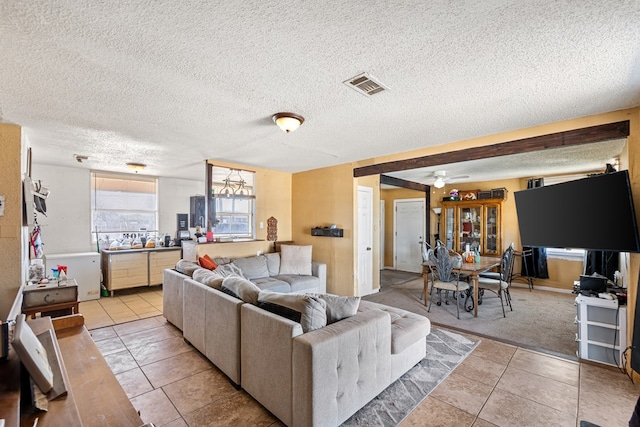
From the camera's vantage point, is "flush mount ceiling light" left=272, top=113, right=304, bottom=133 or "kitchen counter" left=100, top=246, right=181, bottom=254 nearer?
"flush mount ceiling light" left=272, top=113, right=304, bottom=133

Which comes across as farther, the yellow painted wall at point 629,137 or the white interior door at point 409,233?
the white interior door at point 409,233

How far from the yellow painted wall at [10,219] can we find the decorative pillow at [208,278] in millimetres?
1716

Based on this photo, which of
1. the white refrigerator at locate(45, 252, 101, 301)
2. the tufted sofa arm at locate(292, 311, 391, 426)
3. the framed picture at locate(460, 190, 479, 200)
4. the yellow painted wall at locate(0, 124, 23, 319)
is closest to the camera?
the tufted sofa arm at locate(292, 311, 391, 426)

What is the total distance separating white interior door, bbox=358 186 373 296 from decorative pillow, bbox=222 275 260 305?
3.02 metres

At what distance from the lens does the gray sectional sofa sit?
1.78 meters

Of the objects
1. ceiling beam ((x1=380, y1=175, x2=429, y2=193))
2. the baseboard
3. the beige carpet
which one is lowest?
the baseboard

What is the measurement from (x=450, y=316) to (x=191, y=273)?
12.0 ft

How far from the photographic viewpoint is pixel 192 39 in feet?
5.30

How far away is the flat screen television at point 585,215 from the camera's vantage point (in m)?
2.25

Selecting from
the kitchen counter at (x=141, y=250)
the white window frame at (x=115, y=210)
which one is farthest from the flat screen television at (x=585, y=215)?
the white window frame at (x=115, y=210)

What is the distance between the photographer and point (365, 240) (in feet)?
18.0

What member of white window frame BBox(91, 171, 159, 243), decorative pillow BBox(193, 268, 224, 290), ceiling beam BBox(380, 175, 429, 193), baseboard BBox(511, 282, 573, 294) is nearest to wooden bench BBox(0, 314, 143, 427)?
decorative pillow BBox(193, 268, 224, 290)

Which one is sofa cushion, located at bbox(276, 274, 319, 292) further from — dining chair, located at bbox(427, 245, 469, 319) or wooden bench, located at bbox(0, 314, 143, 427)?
wooden bench, located at bbox(0, 314, 143, 427)

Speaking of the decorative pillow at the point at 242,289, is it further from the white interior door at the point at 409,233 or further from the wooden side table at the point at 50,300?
the white interior door at the point at 409,233
